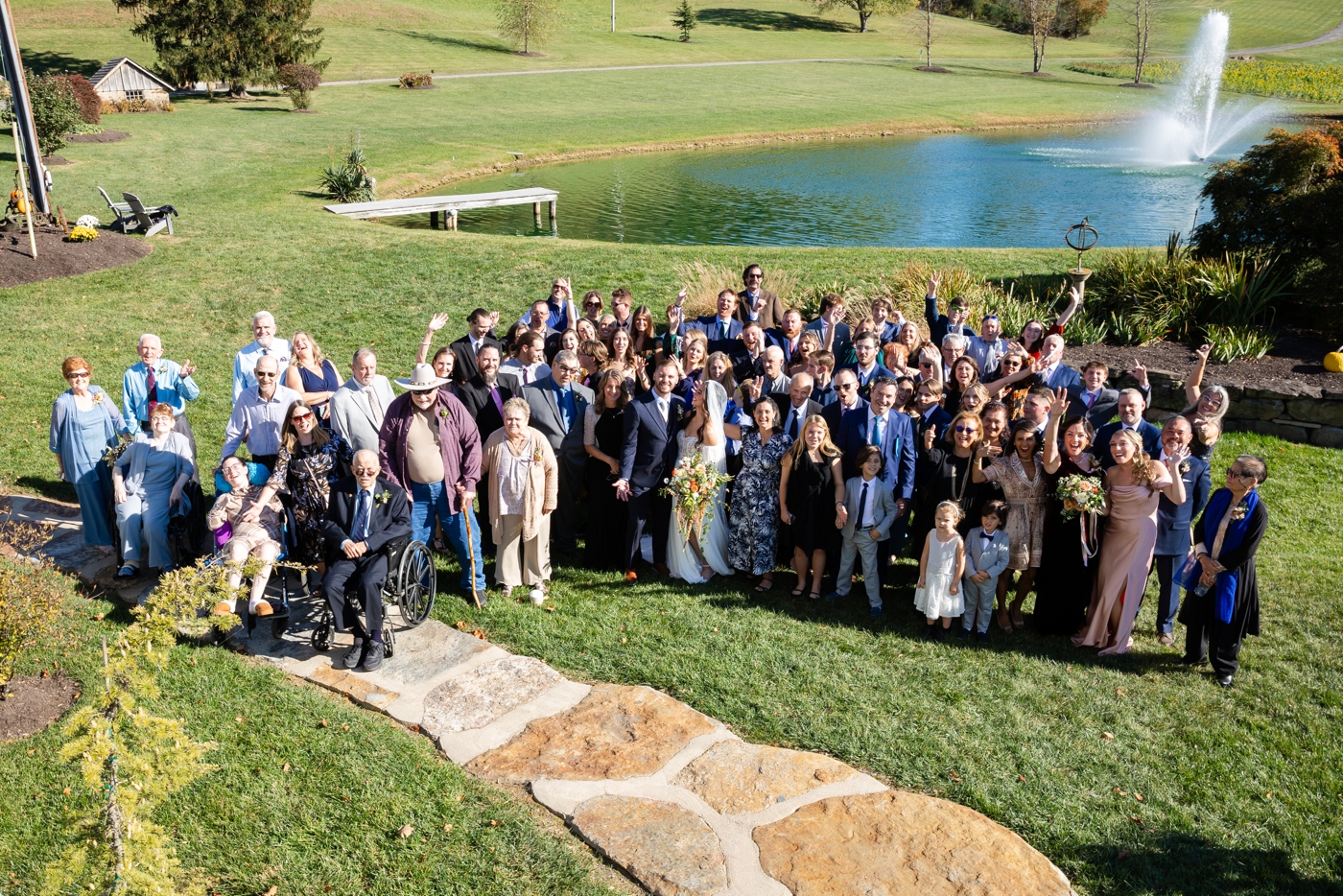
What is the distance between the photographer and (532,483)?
28.6ft

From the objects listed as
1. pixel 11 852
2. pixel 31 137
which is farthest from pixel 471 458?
pixel 31 137

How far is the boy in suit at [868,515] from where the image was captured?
8656 mm

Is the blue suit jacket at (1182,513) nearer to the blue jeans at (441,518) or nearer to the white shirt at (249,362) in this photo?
the blue jeans at (441,518)

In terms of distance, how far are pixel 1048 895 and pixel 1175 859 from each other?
967 mm

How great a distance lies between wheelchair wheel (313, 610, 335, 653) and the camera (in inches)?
309

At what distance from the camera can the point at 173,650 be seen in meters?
7.69

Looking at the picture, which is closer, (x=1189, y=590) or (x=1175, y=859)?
(x=1175, y=859)

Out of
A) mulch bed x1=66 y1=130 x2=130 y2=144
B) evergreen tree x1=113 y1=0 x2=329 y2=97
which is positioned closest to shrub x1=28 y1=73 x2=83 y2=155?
mulch bed x1=66 y1=130 x2=130 y2=144

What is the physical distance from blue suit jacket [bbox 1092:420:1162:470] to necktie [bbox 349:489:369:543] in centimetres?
630

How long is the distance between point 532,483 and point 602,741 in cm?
271

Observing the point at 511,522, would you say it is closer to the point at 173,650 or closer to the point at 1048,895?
the point at 173,650

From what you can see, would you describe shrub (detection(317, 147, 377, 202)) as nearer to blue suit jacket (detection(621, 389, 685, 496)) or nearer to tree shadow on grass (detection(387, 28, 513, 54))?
blue suit jacket (detection(621, 389, 685, 496))

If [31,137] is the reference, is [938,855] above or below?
below

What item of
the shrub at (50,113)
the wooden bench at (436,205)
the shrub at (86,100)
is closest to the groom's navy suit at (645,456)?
the wooden bench at (436,205)
